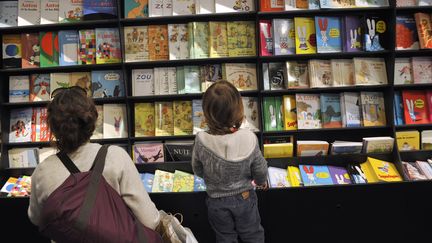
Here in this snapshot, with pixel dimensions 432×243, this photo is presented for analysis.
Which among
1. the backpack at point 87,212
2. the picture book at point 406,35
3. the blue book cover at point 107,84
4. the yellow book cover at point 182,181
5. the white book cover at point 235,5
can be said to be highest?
the white book cover at point 235,5

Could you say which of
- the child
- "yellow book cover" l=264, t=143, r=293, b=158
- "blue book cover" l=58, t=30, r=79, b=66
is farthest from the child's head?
"blue book cover" l=58, t=30, r=79, b=66

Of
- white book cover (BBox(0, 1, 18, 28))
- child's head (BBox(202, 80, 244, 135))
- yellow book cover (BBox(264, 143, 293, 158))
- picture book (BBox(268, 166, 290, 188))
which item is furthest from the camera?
white book cover (BBox(0, 1, 18, 28))

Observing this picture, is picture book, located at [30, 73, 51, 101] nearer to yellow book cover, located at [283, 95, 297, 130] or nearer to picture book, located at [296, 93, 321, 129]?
yellow book cover, located at [283, 95, 297, 130]

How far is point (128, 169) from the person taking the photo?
4.85 ft

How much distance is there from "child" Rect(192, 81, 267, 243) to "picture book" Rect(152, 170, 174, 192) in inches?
42.5

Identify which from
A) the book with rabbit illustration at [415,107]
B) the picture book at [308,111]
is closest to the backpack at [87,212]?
the picture book at [308,111]

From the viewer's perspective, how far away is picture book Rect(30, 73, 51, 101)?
332 cm

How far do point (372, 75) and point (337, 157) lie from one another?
33.0 inches

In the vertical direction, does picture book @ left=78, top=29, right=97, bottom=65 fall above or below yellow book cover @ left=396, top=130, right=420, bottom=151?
above

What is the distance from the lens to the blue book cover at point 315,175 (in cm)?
294

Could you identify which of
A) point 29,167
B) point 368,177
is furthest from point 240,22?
point 29,167

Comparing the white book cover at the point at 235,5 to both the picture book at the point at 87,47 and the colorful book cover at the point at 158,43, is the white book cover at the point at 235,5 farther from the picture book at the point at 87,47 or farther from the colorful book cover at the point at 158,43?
the picture book at the point at 87,47

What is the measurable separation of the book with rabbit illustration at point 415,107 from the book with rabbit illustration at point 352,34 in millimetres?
647

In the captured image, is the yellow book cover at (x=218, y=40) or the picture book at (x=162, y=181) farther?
the yellow book cover at (x=218, y=40)
